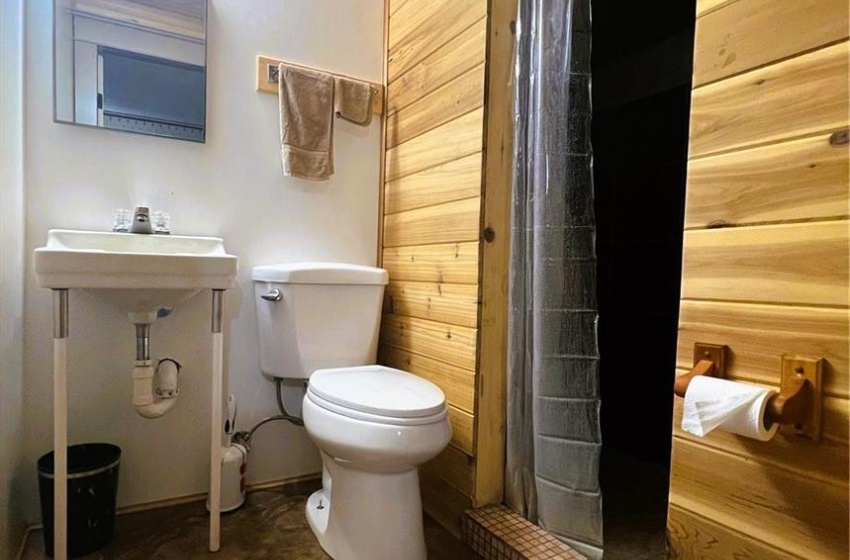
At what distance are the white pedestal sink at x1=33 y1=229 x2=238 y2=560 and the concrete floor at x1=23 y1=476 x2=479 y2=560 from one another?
91 millimetres

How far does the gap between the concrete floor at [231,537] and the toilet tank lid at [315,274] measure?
77 cm

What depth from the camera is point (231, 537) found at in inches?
58.6

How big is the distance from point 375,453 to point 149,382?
757 mm

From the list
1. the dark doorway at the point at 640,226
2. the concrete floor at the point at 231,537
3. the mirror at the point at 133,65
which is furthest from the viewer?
the dark doorway at the point at 640,226

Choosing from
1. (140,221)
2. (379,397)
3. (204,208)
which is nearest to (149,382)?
(140,221)

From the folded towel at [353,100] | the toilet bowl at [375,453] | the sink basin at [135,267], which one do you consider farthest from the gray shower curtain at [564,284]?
the sink basin at [135,267]

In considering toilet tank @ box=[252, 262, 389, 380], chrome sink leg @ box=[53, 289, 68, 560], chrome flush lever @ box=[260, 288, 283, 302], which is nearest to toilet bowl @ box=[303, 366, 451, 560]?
toilet tank @ box=[252, 262, 389, 380]

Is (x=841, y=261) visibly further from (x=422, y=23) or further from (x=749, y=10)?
(x=422, y=23)

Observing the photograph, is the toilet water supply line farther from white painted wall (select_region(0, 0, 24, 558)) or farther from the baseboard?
white painted wall (select_region(0, 0, 24, 558))

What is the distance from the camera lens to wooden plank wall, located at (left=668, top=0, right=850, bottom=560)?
0.71 m

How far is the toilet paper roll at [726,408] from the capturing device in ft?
2.35

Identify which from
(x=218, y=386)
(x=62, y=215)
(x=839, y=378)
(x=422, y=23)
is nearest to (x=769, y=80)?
(x=839, y=378)

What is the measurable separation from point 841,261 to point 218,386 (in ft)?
4.57

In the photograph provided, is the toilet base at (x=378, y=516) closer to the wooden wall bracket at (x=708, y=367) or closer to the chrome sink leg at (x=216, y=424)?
the chrome sink leg at (x=216, y=424)
